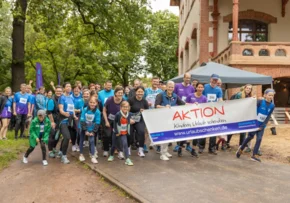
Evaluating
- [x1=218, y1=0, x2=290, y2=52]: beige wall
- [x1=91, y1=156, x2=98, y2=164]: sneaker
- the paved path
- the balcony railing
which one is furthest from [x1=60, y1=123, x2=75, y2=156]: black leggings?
[x1=218, y1=0, x2=290, y2=52]: beige wall

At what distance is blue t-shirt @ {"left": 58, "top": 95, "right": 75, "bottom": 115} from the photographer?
899cm

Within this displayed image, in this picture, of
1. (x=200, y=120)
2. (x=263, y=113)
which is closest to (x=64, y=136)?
(x=200, y=120)

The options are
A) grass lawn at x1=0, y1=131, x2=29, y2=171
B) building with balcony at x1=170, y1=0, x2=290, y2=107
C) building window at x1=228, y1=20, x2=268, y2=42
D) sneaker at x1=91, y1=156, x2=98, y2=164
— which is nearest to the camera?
sneaker at x1=91, y1=156, x2=98, y2=164

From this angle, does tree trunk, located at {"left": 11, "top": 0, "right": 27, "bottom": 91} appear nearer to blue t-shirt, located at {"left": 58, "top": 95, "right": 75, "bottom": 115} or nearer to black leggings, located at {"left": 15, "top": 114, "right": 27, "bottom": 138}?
black leggings, located at {"left": 15, "top": 114, "right": 27, "bottom": 138}

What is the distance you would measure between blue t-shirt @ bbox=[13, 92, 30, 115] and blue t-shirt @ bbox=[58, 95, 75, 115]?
4237 millimetres

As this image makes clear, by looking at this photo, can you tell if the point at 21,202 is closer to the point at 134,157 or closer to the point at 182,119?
the point at 134,157

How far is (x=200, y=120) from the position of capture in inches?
369

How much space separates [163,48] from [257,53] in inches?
1190

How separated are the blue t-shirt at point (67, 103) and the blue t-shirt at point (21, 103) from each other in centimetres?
424

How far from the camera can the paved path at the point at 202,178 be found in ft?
19.0

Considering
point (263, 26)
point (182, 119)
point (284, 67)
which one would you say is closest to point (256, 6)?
point (263, 26)

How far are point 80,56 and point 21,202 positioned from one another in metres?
30.7

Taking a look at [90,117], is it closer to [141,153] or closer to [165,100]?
[141,153]

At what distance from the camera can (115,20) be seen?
20344mm
